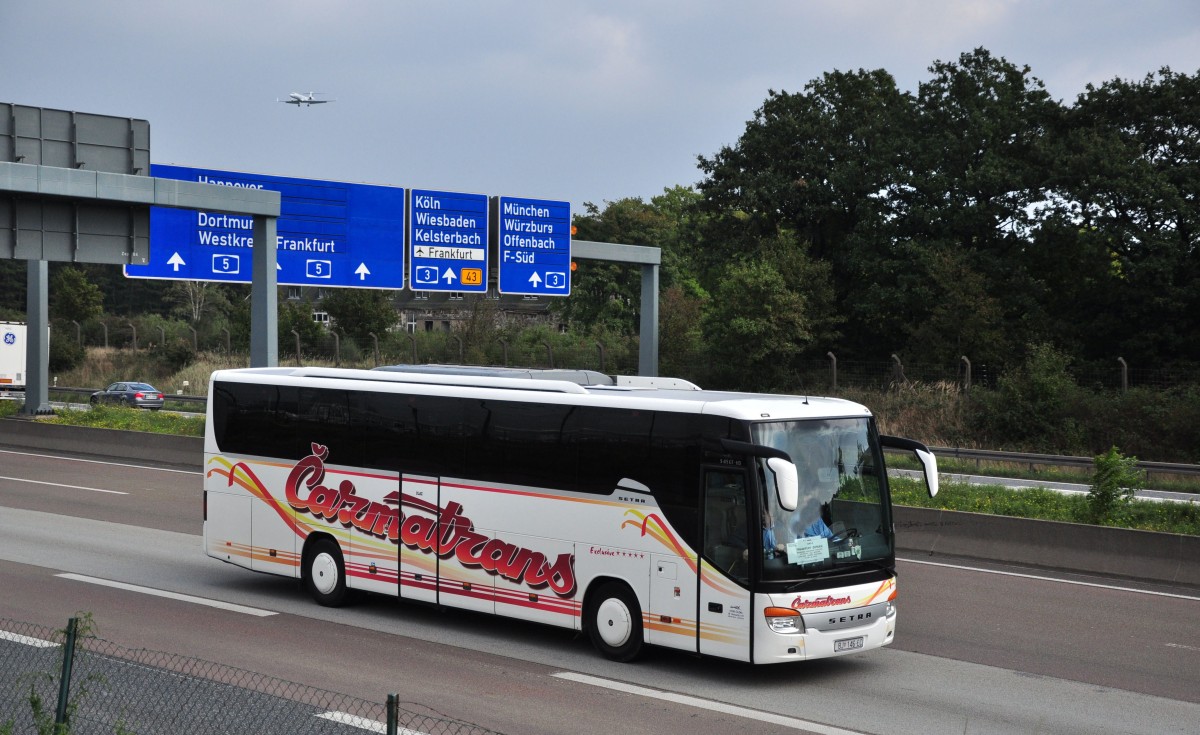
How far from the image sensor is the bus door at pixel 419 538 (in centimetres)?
1293

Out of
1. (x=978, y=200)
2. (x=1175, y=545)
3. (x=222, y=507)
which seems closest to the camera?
(x=222, y=507)

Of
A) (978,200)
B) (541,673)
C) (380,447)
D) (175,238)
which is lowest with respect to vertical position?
(541,673)

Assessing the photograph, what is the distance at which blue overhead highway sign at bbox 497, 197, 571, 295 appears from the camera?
32.9m

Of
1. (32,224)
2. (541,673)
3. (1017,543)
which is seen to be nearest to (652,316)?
(32,224)

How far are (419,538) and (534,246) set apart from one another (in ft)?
68.3

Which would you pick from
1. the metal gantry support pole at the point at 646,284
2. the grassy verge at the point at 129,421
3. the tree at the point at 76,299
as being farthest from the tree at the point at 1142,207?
the tree at the point at 76,299

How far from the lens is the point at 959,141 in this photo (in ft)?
154

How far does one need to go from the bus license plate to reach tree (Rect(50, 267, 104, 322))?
8195 cm

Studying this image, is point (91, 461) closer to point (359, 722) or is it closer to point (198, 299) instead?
point (359, 722)

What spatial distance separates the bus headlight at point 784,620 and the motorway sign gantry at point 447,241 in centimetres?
2192

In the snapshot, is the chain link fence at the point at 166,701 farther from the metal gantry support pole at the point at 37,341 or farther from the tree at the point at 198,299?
the tree at the point at 198,299

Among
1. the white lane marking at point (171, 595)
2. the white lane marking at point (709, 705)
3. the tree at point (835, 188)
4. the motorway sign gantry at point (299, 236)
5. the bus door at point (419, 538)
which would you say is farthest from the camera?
the tree at point (835, 188)

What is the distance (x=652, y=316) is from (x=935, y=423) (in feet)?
30.5

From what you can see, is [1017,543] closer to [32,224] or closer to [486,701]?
[486,701]
